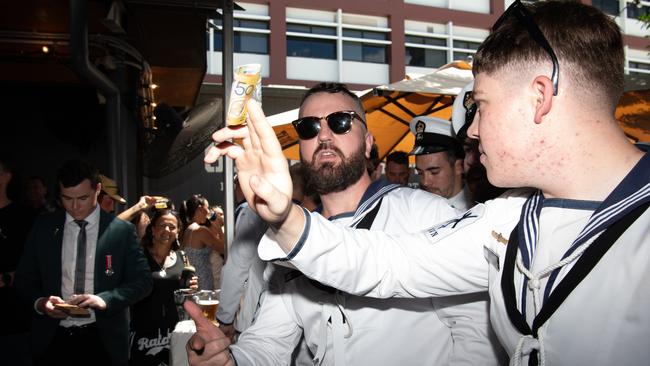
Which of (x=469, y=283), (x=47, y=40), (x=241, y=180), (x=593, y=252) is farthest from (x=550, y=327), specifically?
(x=47, y=40)

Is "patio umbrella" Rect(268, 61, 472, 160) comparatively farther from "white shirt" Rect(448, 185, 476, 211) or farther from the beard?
the beard

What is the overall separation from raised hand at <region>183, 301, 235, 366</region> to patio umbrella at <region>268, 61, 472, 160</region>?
13.3 ft

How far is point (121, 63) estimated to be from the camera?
7512 millimetres

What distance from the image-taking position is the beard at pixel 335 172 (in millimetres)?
2588

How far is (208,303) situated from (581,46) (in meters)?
3.00

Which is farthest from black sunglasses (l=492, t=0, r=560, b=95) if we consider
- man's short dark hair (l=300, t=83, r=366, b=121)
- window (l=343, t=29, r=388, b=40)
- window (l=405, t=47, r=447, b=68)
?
window (l=405, t=47, r=447, b=68)

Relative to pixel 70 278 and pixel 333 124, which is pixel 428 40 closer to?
pixel 70 278

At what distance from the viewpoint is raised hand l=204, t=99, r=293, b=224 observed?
5.01 ft

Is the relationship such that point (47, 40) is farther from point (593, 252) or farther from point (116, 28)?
point (593, 252)

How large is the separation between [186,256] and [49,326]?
6.83ft

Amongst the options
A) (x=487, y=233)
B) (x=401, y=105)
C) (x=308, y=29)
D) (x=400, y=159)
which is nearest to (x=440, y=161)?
(x=400, y=159)

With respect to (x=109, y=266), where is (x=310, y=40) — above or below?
above

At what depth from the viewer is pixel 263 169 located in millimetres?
1604

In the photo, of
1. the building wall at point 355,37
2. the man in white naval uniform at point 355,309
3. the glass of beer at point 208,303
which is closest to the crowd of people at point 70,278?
the glass of beer at point 208,303
